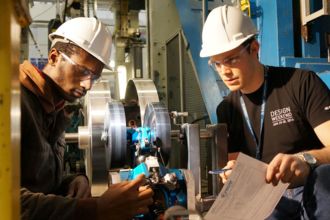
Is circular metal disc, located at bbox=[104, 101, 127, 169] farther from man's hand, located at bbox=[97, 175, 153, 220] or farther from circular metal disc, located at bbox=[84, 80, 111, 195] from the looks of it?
man's hand, located at bbox=[97, 175, 153, 220]

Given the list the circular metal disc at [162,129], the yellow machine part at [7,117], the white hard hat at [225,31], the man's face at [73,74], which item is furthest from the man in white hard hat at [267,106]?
the yellow machine part at [7,117]

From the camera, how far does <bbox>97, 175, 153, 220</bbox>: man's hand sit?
3.68ft

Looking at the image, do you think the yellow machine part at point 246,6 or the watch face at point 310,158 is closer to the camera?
the watch face at point 310,158

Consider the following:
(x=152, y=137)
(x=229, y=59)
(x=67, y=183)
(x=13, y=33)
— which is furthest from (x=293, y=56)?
(x=13, y=33)

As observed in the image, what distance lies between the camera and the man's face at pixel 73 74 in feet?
5.34

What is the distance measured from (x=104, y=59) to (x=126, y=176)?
654mm

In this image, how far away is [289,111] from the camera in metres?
1.60

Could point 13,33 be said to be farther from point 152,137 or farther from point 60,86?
point 152,137

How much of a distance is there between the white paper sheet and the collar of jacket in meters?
0.82

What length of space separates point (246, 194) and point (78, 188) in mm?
860

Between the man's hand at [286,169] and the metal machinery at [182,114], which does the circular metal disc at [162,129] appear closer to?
the metal machinery at [182,114]

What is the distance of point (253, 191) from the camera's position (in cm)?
119

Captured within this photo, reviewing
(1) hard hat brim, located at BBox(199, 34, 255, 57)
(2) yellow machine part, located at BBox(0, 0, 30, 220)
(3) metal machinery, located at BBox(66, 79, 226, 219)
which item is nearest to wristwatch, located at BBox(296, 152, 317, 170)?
(3) metal machinery, located at BBox(66, 79, 226, 219)

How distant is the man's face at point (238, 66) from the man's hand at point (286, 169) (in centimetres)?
51
